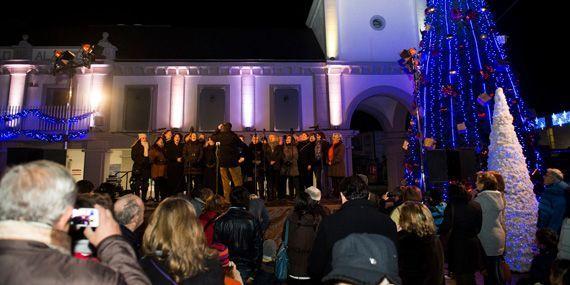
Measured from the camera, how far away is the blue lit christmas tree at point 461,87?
386 inches

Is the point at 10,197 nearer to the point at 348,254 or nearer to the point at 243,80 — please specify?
the point at 348,254

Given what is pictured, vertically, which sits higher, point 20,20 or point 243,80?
point 20,20

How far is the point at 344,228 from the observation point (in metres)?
3.22

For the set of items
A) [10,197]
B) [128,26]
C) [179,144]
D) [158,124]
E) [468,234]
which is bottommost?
[468,234]

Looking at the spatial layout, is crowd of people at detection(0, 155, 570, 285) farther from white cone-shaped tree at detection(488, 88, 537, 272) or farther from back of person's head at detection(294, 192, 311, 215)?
white cone-shaped tree at detection(488, 88, 537, 272)

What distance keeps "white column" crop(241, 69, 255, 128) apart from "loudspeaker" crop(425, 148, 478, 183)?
33.2 feet

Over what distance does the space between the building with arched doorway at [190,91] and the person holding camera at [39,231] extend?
50.9ft

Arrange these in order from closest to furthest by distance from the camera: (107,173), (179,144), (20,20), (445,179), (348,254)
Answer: (348,254)
(445,179)
(179,144)
(107,173)
(20,20)

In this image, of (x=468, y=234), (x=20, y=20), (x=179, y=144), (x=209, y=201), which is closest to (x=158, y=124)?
(x=179, y=144)

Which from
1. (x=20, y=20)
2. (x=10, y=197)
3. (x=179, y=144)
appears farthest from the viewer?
(x=20, y=20)

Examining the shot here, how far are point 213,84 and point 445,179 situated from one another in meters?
12.3

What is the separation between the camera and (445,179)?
864cm

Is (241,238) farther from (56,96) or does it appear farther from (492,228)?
(56,96)

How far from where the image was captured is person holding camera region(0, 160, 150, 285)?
4.37 feet
